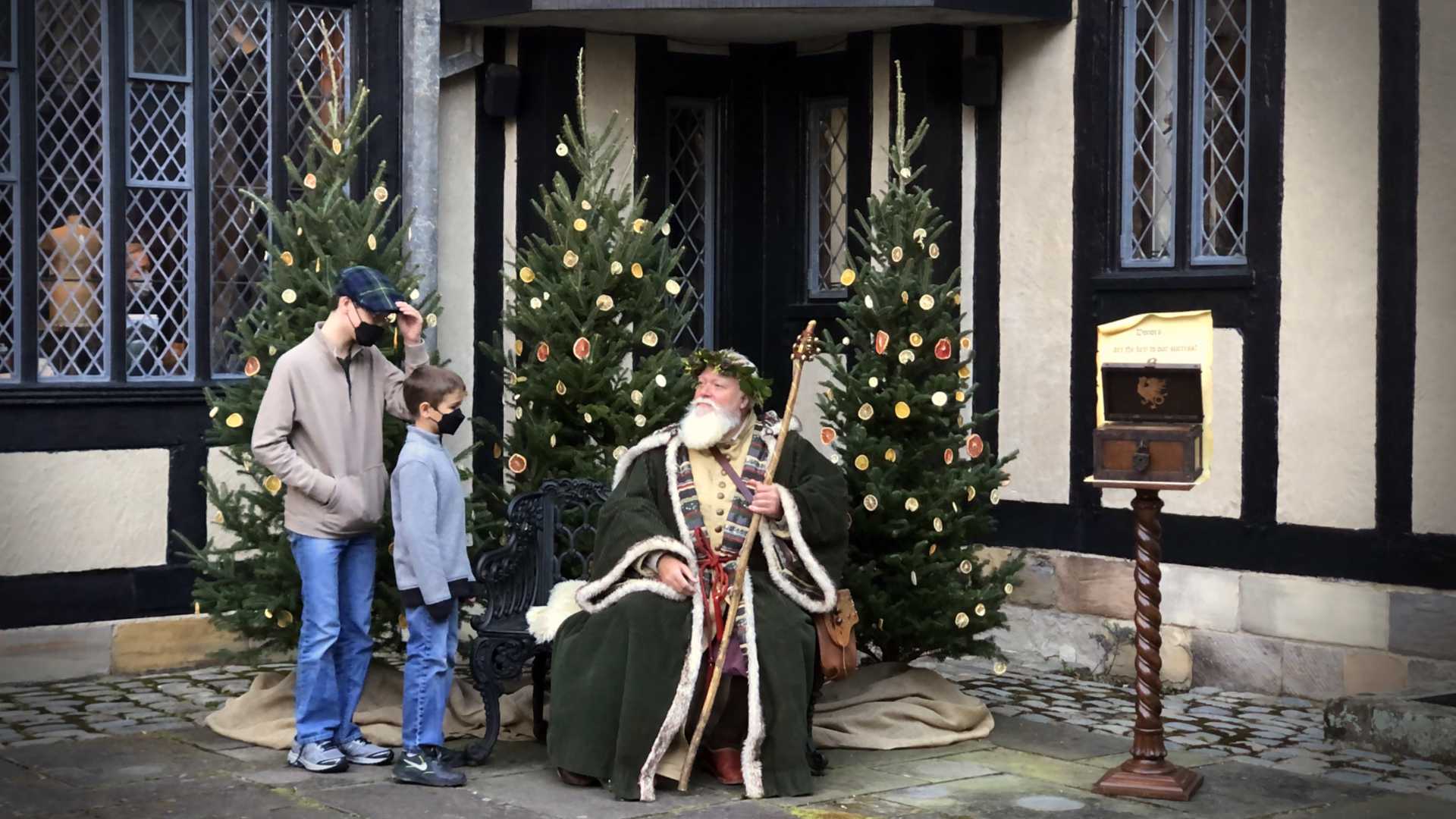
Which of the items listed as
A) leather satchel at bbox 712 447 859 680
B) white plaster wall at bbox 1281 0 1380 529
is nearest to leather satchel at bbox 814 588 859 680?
leather satchel at bbox 712 447 859 680

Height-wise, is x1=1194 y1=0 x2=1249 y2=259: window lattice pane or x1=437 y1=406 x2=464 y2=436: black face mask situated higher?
x1=1194 y1=0 x2=1249 y2=259: window lattice pane

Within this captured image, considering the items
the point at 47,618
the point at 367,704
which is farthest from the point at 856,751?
the point at 47,618

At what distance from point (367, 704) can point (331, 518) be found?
1.31 meters

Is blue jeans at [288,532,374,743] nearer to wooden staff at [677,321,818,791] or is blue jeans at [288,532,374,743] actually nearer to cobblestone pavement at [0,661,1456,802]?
cobblestone pavement at [0,661,1456,802]

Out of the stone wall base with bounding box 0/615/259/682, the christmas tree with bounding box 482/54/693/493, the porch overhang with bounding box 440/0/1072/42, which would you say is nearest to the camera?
the christmas tree with bounding box 482/54/693/493

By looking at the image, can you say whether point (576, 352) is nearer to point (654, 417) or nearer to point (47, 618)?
point (654, 417)

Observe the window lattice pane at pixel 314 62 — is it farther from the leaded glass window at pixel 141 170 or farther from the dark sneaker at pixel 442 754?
the dark sneaker at pixel 442 754

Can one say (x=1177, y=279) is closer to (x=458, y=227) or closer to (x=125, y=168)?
(x=458, y=227)

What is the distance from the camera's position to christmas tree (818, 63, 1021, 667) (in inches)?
335

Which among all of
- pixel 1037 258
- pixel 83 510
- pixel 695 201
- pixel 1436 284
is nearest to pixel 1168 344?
pixel 1436 284

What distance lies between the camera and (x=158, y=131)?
10055 millimetres

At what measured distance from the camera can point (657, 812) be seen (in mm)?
6883

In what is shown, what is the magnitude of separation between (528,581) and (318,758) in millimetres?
1155

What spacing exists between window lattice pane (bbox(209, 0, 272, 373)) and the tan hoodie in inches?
113
